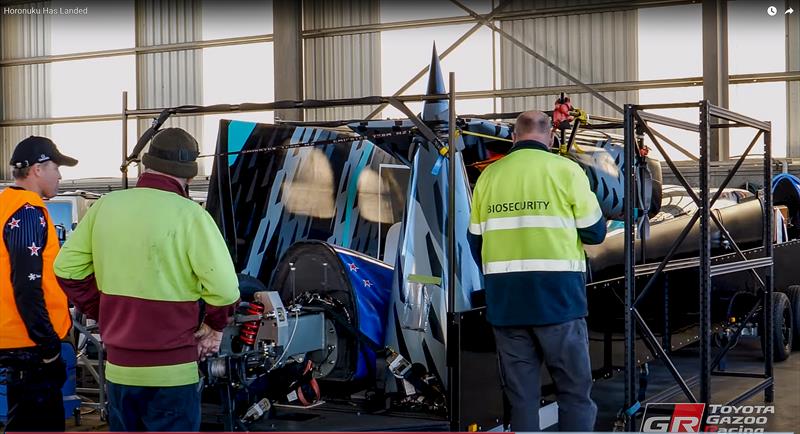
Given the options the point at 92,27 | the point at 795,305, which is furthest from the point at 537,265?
the point at 92,27

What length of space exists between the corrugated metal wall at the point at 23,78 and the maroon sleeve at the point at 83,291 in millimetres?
A: 17520

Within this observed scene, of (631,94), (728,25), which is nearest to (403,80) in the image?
(631,94)

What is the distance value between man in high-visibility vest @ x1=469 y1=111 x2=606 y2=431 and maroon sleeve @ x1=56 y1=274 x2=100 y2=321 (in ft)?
5.52

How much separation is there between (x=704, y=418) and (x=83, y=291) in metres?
3.71

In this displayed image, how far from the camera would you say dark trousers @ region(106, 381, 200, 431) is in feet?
10.7

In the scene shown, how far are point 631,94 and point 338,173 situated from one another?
1041 cm

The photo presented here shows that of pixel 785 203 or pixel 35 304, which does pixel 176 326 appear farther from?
pixel 785 203

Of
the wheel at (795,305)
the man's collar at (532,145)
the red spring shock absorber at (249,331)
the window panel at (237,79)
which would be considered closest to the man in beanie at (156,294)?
the red spring shock absorber at (249,331)

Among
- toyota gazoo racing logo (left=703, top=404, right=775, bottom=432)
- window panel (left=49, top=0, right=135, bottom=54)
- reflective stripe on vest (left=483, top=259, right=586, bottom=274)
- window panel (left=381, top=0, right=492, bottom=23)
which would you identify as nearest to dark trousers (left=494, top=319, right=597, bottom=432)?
reflective stripe on vest (left=483, top=259, right=586, bottom=274)

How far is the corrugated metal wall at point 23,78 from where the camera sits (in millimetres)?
19906

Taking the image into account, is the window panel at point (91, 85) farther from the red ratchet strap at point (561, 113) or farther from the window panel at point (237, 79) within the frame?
the red ratchet strap at point (561, 113)

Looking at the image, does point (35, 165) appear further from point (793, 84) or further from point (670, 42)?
point (793, 84)

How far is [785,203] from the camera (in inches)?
387

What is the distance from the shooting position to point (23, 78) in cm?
2023
